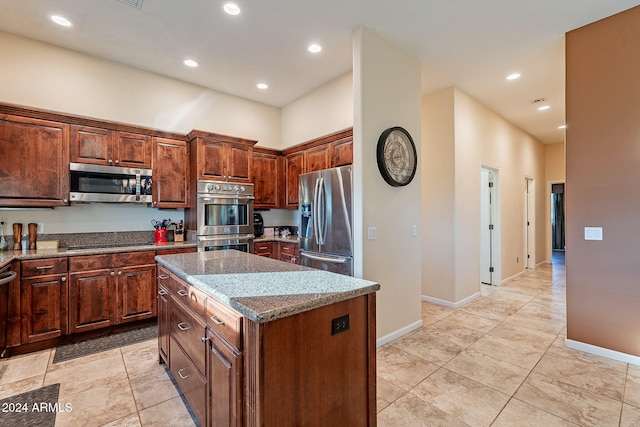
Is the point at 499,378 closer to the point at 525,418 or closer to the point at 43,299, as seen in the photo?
the point at 525,418

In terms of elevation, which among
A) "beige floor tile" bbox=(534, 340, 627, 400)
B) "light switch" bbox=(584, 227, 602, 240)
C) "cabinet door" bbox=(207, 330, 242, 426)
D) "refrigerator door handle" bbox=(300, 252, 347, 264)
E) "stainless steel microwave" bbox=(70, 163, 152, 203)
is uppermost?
"stainless steel microwave" bbox=(70, 163, 152, 203)

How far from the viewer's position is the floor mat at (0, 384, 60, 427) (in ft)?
6.05

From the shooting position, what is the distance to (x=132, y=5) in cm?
257

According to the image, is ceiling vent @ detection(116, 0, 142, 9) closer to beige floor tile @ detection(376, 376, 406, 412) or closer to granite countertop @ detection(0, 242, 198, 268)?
granite countertop @ detection(0, 242, 198, 268)

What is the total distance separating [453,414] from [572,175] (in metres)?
2.44

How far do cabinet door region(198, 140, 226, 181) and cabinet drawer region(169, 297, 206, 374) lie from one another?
217cm

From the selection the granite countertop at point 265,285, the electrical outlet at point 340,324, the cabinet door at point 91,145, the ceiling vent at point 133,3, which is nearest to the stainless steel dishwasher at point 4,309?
the cabinet door at point 91,145

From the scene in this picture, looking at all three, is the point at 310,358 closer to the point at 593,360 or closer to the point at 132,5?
the point at 593,360

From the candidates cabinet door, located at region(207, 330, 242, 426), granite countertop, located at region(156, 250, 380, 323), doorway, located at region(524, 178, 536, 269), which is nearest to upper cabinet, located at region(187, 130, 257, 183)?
granite countertop, located at region(156, 250, 380, 323)

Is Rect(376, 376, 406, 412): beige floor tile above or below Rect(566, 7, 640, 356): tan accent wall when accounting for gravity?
below

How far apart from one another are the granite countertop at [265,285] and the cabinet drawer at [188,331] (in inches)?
9.1

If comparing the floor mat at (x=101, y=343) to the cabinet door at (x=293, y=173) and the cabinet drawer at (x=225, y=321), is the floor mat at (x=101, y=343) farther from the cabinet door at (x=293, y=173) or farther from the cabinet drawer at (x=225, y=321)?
the cabinet door at (x=293, y=173)

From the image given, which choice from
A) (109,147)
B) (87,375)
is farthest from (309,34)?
(87,375)

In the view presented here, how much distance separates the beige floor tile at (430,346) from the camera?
2.69 m
